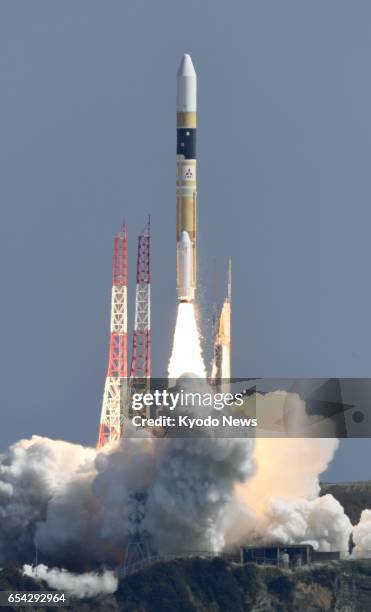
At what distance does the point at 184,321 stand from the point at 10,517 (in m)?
10.7

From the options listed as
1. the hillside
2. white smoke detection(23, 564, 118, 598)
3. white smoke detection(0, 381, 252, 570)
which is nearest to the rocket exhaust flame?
white smoke detection(0, 381, 252, 570)

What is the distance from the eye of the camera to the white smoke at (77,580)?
118375mm

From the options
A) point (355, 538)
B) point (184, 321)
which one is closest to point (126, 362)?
point (184, 321)

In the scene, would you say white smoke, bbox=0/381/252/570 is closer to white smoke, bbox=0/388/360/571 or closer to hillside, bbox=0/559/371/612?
white smoke, bbox=0/388/360/571

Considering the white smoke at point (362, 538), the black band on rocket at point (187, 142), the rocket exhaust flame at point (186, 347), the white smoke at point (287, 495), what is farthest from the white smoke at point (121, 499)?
the black band on rocket at point (187, 142)

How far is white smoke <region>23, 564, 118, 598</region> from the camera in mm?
118375

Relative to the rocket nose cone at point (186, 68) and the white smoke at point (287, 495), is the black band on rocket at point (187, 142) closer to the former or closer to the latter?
the rocket nose cone at point (186, 68)

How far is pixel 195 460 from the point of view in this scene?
119938 millimetres

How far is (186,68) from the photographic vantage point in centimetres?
12412

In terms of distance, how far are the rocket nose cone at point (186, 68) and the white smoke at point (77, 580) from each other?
67.8ft

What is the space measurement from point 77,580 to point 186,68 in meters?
21.5

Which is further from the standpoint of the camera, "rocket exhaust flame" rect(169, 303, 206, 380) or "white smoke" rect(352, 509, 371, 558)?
"white smoke" rect(352, 509, 371, 558)

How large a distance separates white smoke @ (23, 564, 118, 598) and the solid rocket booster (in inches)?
490

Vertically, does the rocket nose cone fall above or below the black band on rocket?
above
